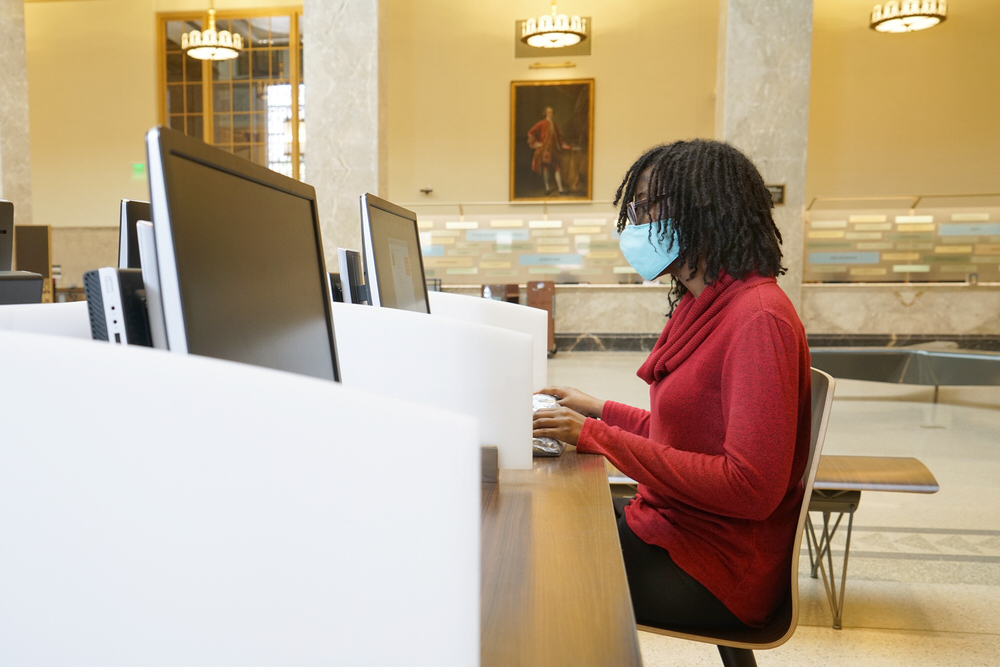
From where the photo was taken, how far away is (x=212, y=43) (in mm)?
9242

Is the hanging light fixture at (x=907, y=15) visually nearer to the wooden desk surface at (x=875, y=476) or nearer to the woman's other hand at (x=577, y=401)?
the wooden desk surface at (x=875, y=476)

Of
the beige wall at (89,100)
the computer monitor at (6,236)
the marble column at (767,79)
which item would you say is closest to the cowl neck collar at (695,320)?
the computer monitor at (6,236)

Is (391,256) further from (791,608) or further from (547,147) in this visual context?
(547,147)

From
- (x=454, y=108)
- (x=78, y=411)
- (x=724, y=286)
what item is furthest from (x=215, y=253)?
(x=454, y=108)

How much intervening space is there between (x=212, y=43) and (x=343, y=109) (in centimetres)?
379

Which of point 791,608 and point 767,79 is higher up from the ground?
point 767,79

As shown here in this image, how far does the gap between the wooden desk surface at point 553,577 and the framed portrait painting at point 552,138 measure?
9.60 metres

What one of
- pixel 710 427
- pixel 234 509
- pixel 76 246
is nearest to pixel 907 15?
pixel 710 427

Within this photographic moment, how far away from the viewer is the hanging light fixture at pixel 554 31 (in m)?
8.94

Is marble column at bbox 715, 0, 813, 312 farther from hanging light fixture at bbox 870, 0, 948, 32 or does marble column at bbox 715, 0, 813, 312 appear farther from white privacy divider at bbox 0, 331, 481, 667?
white privacy divider at bbox 0, 331, 481, 667

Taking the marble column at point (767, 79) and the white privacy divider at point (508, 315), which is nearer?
the white privacy divider at point (508, 315)

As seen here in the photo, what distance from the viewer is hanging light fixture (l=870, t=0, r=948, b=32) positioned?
8602 mm

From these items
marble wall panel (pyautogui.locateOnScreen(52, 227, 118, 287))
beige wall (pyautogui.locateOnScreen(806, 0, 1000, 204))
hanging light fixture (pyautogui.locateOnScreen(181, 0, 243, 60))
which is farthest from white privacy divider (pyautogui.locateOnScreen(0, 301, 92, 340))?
marble wall panel (pyautogui.locateOnScreen(52, 227, 118, 287))

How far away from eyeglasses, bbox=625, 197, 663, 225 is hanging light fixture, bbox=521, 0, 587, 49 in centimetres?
815
